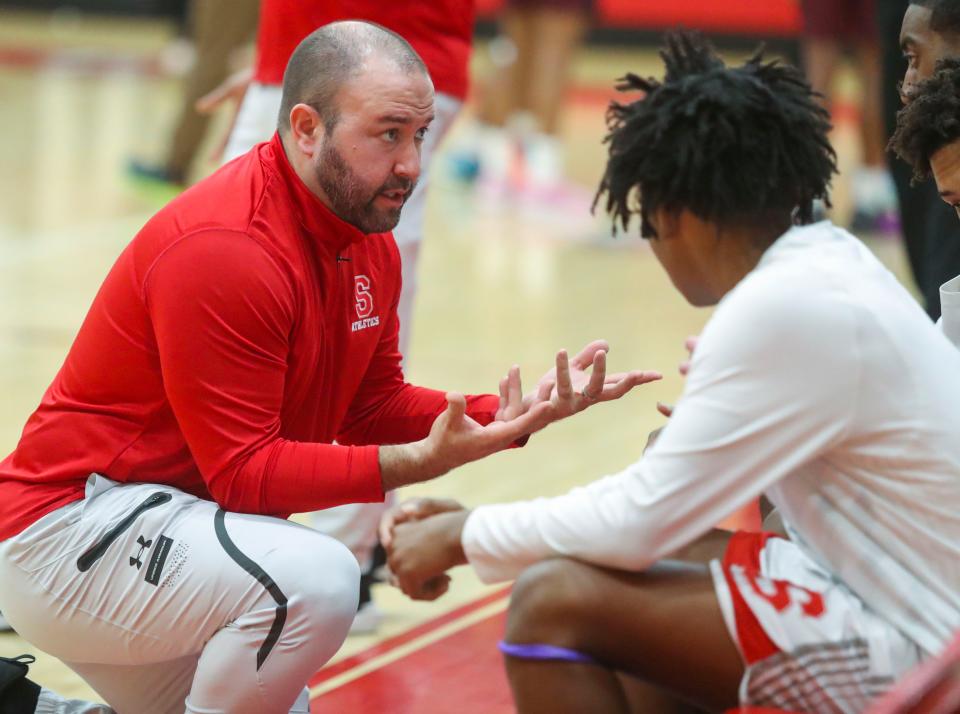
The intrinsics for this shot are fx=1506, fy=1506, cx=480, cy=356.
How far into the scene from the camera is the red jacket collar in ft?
7.98

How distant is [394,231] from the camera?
10.5 ft

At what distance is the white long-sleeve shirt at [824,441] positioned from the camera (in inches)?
73.7

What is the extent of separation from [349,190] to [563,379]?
18.1 inches

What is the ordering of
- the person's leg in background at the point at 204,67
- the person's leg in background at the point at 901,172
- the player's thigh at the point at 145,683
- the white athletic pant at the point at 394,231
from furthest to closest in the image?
1. the person's leg in background at the point at 204,67
2. the person's leg in background at the point at 901,172
3. the white athletic pant at the point at 394,231
4. the player's thigh at the point at 145,683

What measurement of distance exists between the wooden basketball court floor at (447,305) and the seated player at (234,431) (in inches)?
19.5

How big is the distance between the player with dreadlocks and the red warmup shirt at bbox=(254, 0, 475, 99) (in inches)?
49.4

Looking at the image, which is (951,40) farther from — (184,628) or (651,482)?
(184,628)

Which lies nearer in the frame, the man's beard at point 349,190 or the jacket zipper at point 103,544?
the jacket zipper at point 103,544

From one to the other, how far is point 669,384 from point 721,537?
108 inches

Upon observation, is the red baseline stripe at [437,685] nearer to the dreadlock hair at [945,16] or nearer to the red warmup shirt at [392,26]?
the red warmup shirt at [392,26]

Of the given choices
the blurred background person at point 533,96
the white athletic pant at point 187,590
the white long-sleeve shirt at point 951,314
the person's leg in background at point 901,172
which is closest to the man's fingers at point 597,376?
the white athletic pant at point 187,590

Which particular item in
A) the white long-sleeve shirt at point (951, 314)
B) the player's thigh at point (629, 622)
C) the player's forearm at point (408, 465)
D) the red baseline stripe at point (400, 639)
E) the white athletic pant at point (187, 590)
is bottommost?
the red baseline stripe at point (400, 639)

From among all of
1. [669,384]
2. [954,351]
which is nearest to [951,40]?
[954,351]

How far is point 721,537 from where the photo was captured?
2250 mm
